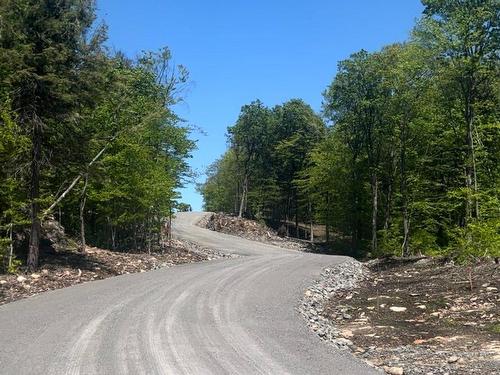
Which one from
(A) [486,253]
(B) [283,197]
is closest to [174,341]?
(A) [486,253]

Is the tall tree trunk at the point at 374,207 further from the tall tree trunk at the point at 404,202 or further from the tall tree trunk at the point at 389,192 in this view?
the tall tree trunk at the point at 404,202

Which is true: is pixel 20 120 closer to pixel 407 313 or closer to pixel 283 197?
pixel 407 313

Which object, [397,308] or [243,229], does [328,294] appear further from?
[243,229]

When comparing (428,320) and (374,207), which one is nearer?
(428,320)

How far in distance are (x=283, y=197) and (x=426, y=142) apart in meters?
32.9

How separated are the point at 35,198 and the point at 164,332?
31.4ft

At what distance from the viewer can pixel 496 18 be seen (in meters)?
22.3

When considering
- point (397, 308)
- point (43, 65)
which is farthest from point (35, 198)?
point (397, 308)

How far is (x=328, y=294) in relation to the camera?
15281 millimetres

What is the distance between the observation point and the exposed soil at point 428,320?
6.89 meters

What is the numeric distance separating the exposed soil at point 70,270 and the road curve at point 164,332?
2.73ft

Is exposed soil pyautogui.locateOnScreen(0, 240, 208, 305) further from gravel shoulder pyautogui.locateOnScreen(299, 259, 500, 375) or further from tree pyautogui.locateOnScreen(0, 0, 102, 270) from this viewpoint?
gravel shoulder pyautogui.locateOnScreen(299, 259, 500, 375)

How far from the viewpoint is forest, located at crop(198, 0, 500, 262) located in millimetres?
22281

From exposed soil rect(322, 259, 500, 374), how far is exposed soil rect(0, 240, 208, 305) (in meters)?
7.88
